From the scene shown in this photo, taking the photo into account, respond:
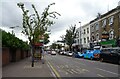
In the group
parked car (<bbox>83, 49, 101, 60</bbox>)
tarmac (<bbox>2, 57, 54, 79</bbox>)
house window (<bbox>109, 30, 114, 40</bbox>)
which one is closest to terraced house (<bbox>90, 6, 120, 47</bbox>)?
house window (<bbox>109, 30, 114, 40</bbox>)

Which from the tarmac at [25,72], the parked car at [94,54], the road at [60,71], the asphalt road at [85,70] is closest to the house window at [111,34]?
the parked car at [94,54]

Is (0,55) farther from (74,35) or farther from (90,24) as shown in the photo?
(74,35)

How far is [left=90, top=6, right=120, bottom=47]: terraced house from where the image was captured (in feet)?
169

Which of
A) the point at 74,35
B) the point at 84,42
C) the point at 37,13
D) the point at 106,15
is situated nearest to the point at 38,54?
the point at 37,13

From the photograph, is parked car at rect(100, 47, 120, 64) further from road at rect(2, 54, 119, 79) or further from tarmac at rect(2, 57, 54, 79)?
tarmac at rect(2, 57, 54, 79)

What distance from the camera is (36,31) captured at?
28453 mm

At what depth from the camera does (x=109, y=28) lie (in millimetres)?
56469

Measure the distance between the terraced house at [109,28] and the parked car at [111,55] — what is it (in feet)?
40.4

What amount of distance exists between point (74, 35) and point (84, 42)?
51.2 feet

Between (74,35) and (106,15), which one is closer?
(106,15)

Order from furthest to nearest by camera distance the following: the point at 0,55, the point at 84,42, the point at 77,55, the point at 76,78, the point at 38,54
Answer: the point at 84,42 → the point at 77,55 → the point at 38,54 → the point at 0,55 → the point at 76,78

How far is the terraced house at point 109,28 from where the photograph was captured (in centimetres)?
5145

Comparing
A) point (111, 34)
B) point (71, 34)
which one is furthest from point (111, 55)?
point (71, 34)

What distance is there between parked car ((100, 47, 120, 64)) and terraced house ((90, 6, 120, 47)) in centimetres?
1233
